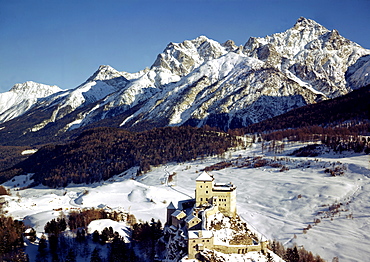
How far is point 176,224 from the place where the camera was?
232ft

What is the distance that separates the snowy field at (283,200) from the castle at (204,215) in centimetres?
2444

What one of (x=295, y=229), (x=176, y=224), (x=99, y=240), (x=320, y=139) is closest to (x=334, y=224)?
(x=295, y=229)

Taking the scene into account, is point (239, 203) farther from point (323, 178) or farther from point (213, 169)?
point (213, 169)

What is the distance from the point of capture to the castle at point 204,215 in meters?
60.2

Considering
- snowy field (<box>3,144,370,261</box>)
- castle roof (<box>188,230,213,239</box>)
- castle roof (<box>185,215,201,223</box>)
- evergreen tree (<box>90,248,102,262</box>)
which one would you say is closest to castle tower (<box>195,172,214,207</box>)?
castle roof (<box>185,215,201,223</box>)

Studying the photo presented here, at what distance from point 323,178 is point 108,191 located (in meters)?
84.1

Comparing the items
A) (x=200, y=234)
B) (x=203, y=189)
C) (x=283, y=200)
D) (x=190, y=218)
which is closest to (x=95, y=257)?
(x=190, y=218)

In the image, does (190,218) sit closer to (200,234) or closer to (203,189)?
(200,234)

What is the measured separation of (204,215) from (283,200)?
58.2 meters

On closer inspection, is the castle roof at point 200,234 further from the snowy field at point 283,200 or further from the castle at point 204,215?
the snowy field at point 283,200

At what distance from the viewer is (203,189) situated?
70500 mm

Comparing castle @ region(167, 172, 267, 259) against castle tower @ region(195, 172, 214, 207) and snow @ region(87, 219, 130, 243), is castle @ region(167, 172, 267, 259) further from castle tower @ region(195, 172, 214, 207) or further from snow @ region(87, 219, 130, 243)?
snow @ region(87, 219, 130, 243)

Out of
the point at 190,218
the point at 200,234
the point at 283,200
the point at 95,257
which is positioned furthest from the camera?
the point at 283,200

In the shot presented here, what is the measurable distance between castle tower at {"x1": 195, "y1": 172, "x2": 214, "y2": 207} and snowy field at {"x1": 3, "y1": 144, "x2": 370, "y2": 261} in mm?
28738
